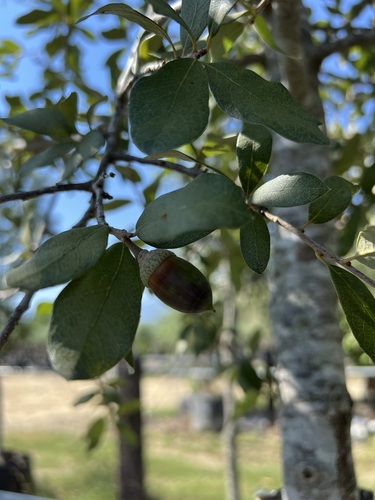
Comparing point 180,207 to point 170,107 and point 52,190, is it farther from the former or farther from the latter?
point 52,190

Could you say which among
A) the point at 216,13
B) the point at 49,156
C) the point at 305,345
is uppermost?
the point at 216,13

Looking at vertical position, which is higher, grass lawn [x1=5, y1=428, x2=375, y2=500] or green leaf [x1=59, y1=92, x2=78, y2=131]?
green leaf [x1=59, y1=92, x2=78, y2=131]

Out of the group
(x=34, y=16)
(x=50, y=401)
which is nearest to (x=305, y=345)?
(x=34, y=16)

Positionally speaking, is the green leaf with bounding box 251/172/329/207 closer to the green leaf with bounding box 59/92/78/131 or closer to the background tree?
the background tree

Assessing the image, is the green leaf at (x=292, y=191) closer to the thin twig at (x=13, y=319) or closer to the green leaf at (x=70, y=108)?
the thin twig at (x=13, y=319)

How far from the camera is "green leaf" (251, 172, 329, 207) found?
0.35m

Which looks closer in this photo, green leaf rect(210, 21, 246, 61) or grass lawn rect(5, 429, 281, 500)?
green leaf rect(210, 21, 246, 61)

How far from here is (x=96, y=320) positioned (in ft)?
1.05

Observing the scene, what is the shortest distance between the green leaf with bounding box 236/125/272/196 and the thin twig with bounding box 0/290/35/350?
0.54 feet

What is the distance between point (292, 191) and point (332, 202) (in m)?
0.07

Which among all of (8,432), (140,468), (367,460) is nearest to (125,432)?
(140,468)

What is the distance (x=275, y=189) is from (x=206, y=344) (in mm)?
1004

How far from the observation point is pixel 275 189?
1.20ft

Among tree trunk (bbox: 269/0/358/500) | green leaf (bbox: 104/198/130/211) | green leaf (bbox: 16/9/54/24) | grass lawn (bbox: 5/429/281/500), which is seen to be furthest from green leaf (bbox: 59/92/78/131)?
grass lawn (bbox: 5/429/281/500)
